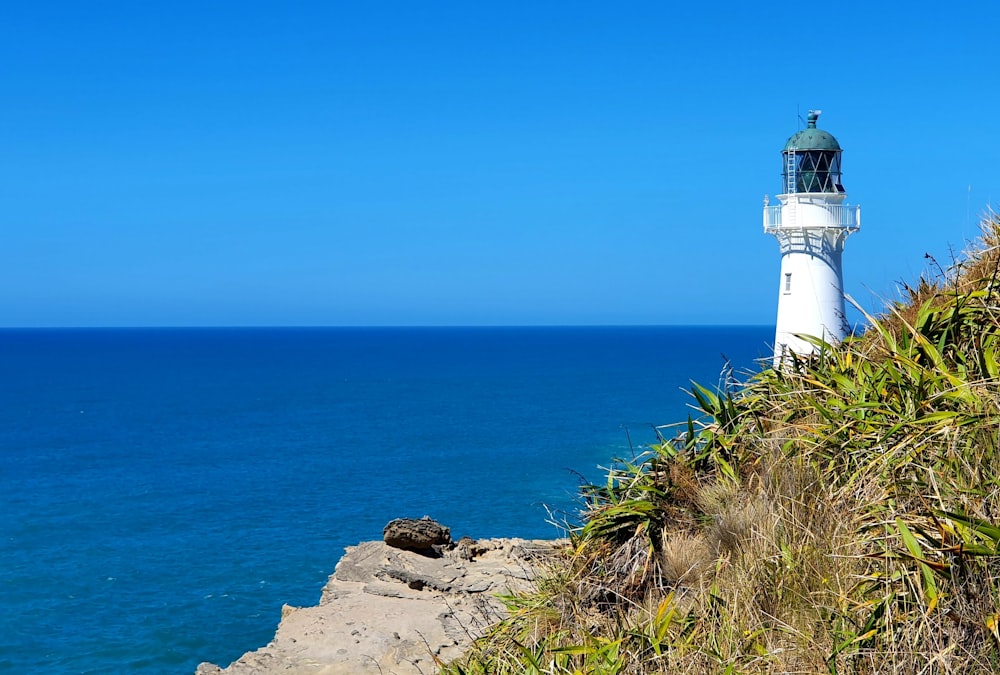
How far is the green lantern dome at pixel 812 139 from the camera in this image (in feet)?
80.0

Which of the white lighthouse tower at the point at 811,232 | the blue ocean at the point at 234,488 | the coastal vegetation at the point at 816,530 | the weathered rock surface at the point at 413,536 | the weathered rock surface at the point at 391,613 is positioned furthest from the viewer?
the white lighthouse tower at the point at 811,232

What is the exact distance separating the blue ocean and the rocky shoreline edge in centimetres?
214

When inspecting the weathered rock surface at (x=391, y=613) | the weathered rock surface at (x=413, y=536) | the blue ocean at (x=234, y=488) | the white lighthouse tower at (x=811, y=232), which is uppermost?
the white lighthouse tower at (x=811, y=232)

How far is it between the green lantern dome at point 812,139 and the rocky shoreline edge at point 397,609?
1234cm

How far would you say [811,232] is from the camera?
24016 mm

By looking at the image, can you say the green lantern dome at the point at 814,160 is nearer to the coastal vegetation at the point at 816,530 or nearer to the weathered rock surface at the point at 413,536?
the weathered rock surface at the point at 413,536

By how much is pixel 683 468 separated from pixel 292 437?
45426 mm

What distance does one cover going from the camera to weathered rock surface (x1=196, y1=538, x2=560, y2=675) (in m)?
13.1

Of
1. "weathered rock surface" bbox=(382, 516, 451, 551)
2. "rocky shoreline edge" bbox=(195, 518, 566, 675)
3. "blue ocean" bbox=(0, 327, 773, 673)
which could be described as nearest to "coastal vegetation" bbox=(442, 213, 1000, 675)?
"blue ocean" bbox=(0, 327, 773, 673)

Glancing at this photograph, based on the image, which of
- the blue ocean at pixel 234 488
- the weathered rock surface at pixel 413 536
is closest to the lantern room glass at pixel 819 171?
the blue ocean at pixel 234 488

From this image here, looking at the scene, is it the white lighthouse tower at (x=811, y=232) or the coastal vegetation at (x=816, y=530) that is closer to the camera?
the coastal vegetation at (x=816, y=530)

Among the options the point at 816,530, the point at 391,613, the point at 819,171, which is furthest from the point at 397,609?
the point at 819,171

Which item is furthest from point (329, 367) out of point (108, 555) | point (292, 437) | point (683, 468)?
point (683, 468)

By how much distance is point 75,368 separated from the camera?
4542 inches
